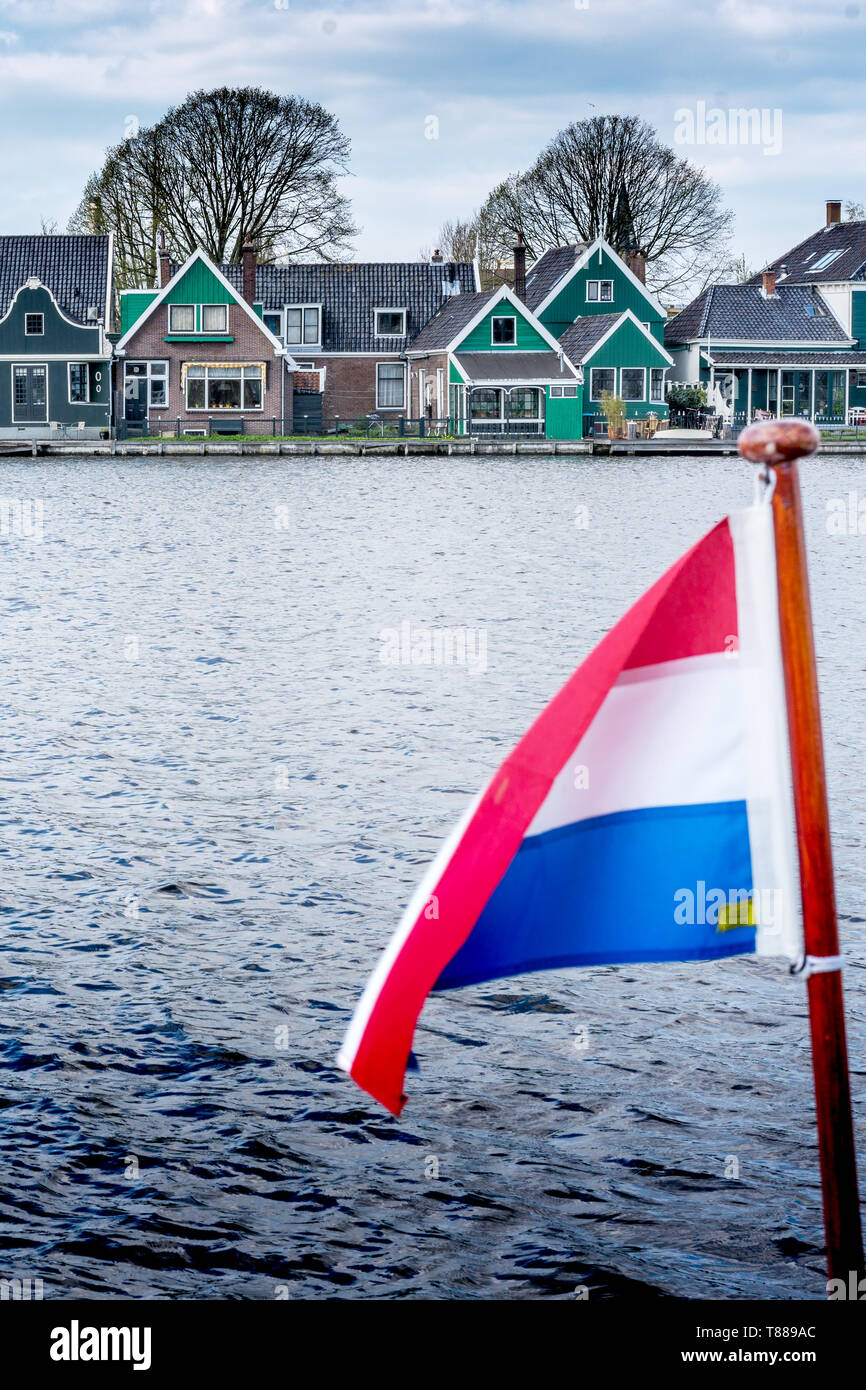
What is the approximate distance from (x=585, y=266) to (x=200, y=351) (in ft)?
52.0

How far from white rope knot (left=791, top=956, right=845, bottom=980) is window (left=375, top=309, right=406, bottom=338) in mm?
69701

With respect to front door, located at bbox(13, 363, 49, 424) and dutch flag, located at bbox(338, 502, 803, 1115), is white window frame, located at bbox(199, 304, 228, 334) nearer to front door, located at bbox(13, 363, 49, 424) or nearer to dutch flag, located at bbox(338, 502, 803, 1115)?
front door, located at bbox(13, 363, 49, 424)

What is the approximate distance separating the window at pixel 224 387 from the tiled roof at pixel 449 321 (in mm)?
6977

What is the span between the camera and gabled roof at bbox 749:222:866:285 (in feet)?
239

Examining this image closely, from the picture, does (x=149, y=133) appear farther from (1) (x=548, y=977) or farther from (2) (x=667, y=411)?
(1) (x=548, y=977)

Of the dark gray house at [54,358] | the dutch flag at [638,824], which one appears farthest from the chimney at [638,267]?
the dutch flag at [638,824]

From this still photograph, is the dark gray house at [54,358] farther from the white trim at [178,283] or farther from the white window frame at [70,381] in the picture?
the white trim at [178,283]

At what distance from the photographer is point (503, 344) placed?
218 ft

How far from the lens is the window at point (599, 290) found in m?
68.9

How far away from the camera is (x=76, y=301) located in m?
67.8

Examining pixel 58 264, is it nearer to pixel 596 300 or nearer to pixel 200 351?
pixel 200 351
